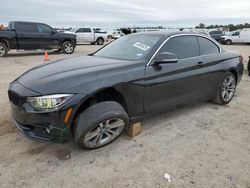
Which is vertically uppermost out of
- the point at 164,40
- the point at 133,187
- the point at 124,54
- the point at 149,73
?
the point at 164,40

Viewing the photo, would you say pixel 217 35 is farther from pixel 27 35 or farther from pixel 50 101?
pixel 50 101

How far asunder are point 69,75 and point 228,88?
346cm

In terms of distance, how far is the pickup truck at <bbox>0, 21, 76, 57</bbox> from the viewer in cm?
1161

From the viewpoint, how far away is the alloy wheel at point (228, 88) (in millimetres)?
4663

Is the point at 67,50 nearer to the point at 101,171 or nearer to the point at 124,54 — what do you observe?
the point at 124,54

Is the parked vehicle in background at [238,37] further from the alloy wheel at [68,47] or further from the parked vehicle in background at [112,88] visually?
the parked vehicle in background at [112,88]

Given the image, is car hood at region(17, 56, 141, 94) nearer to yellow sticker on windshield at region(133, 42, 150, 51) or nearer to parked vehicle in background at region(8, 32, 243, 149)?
parked vehicle in background at region(8, 32, 243, 149)

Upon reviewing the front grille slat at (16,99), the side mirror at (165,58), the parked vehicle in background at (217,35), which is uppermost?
the parked vehicle in background at (217,35)

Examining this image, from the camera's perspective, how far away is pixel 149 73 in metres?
3.23

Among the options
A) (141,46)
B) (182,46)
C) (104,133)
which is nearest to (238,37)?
(182,46)

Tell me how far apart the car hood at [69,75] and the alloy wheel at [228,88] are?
2.41 meters

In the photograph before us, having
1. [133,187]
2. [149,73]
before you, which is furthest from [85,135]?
[149,73]

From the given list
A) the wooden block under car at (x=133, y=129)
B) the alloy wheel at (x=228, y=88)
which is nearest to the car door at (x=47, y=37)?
the alloy wheel at (x=228, y=88)

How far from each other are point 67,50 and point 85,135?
39.2ft
